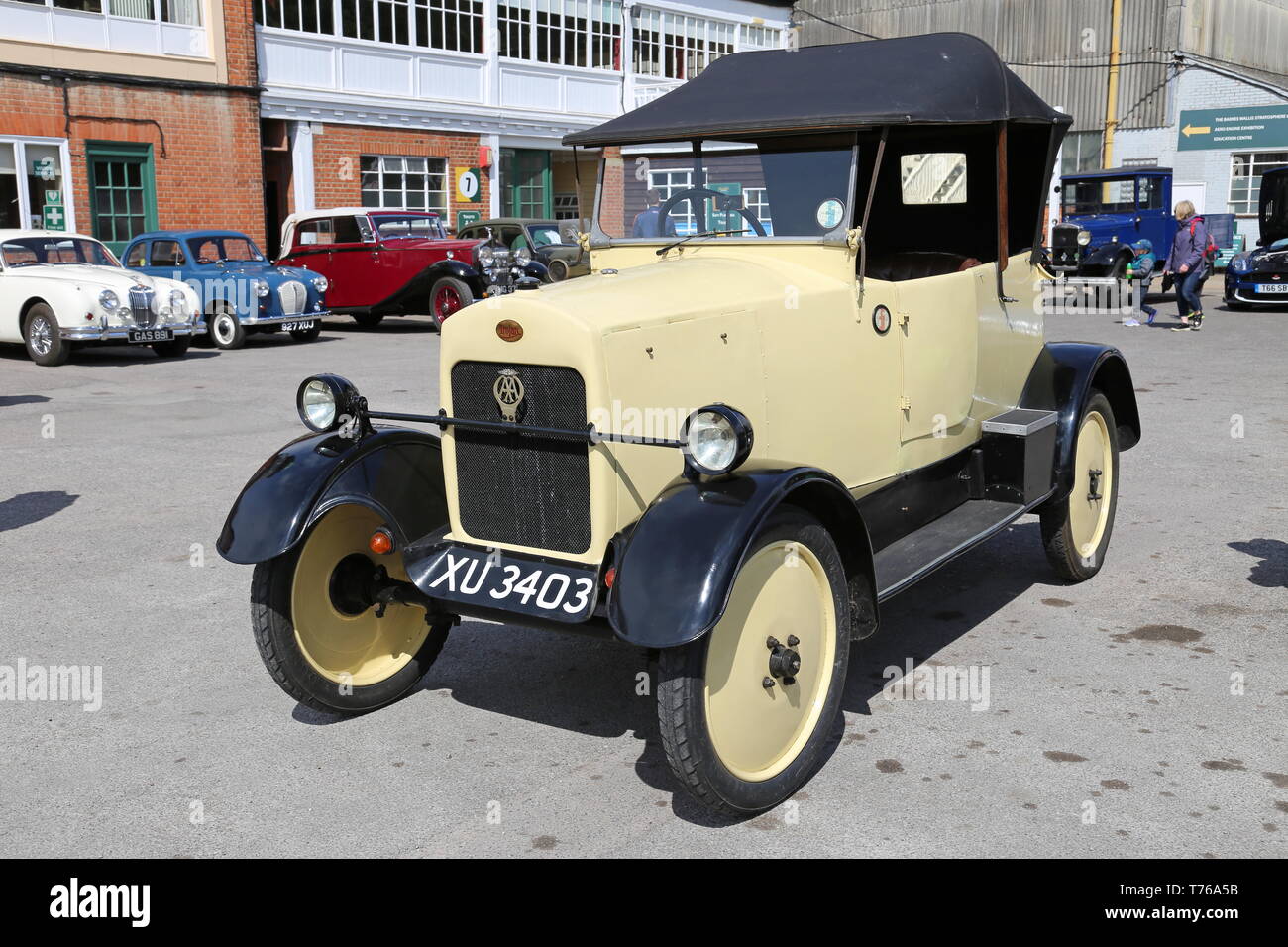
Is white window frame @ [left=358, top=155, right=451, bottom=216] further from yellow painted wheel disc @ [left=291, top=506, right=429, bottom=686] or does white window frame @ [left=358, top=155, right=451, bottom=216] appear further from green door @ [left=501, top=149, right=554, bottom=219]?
yellow painted wheel disc @ [left=291, top=506, right=429, bottom=686]

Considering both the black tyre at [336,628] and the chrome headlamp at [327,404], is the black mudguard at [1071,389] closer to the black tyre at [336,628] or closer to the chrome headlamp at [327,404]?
the black tyre at [336,628]

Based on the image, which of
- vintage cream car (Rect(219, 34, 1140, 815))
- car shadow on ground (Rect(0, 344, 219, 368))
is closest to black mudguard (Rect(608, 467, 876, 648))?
vintage cream car (Rect(219, 34, 1140, 815))

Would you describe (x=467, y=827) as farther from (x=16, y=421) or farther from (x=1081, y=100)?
(x=1081, y=100)

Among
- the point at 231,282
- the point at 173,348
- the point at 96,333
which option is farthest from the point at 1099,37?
the point at 96,333

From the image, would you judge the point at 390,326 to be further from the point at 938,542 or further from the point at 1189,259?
the point at 938,542

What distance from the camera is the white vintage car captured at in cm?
1468

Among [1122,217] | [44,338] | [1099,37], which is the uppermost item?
[1099,37]

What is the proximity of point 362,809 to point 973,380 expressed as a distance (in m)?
3.13

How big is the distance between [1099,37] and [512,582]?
116 feet

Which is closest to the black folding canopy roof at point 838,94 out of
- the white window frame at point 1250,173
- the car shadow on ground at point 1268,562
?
the car shadow on ground at point 1268,562

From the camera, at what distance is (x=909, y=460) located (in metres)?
4.96

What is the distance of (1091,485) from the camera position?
20.2ft

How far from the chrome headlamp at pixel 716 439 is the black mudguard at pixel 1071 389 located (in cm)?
261

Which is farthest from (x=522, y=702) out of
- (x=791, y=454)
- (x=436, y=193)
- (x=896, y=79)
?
(x=436, y=193)
